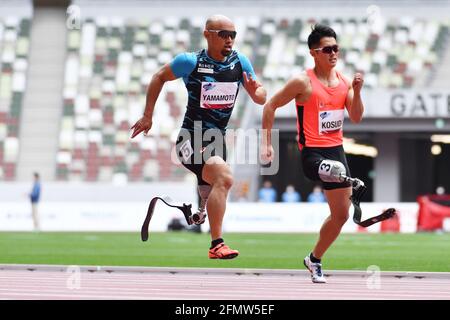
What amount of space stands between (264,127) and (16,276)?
3939 mm

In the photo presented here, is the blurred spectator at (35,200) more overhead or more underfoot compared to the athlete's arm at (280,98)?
more underfoot

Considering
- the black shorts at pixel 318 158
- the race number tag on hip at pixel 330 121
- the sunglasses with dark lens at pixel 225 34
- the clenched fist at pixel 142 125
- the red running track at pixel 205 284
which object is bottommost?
the red running track at pixel 205 284

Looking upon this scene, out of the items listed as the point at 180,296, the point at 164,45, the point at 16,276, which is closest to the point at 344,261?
the point at 16,276

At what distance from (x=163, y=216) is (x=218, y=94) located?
76.6ft

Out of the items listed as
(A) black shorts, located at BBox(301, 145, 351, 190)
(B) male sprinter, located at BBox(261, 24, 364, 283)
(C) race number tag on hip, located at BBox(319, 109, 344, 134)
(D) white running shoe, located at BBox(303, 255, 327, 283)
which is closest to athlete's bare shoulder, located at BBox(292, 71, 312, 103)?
(B) male sprinter, located at BBox(261, 24, 364, 283)

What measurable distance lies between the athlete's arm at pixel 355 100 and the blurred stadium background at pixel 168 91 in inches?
1031

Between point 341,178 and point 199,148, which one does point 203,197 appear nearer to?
point 199,148

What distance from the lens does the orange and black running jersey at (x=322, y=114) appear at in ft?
36.7

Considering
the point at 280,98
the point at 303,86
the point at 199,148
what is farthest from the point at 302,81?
the point at 199,148

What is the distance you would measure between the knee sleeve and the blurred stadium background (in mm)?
26147

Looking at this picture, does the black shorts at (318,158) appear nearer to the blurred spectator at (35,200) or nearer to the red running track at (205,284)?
the red running track at (205,284)

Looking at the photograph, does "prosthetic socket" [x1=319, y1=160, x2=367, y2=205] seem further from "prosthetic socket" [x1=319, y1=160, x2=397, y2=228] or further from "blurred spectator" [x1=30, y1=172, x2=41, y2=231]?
"blurred spectator" [x1=30, y1=172, x2=41, y2=231]

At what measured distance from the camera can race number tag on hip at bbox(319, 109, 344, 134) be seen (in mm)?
11227

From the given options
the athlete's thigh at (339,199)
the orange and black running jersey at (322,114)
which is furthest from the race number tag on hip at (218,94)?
the athlete's thigh at (339,199)
